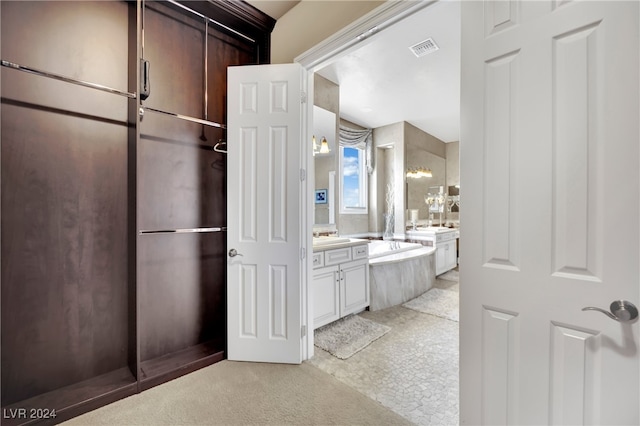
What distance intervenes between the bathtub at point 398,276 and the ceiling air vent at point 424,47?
7.97 ft

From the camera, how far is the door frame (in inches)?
63.3

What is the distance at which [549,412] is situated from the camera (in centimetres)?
103

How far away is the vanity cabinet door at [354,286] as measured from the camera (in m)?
2.94

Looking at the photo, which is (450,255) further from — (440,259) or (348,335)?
(348,335)

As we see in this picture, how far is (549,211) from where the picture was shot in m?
1.04

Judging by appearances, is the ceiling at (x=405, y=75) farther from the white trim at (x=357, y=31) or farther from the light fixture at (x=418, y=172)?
the light fixture at (x=418, y=172)

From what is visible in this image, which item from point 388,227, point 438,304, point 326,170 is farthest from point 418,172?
point 438,304

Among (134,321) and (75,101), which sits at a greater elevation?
(75,101)

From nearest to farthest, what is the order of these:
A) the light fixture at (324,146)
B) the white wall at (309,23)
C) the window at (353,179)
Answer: the white wall at (309,23) → the light fixture at (324,146) → the window at (353,179)

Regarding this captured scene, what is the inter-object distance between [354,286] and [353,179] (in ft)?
8.80

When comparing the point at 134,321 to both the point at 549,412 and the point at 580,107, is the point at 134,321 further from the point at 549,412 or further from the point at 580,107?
the point at 580,107

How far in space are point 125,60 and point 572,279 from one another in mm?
2799

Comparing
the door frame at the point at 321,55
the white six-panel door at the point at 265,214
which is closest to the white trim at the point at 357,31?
the door frame at the point at 321,55

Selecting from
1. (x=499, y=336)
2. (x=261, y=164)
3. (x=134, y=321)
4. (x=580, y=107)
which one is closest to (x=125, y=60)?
(x=261, y=164)
